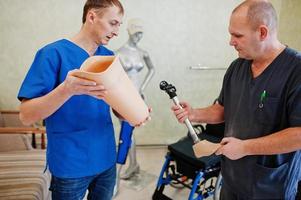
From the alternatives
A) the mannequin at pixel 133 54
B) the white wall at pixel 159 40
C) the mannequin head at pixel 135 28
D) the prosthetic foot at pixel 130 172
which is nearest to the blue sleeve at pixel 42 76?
the mannequin at pixel 133 54

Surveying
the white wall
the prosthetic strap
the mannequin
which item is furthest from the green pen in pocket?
the white wall

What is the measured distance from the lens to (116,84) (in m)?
0.77

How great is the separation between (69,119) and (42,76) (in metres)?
0.17

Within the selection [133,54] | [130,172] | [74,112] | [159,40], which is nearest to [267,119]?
[74,112]

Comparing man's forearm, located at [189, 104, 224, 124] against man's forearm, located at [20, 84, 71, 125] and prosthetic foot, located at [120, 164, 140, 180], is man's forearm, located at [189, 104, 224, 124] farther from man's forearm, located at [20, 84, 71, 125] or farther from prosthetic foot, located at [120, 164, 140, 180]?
prosthetic foot, located at [120, 164, 140, 180]

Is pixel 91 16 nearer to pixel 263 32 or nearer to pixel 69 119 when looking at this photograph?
pixel 69 119

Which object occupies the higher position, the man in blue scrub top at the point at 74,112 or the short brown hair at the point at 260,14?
the short brown hair at the point at 260,14

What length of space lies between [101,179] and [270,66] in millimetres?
757

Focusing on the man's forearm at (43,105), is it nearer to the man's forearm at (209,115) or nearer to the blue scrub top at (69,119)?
the blue scrub top at (69,119)

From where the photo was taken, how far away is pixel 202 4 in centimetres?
283

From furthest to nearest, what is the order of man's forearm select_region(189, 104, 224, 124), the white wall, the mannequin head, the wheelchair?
the white wall
the mannequin head
the wheelchair
man's forearm select_region(189, 104, 224, 124)

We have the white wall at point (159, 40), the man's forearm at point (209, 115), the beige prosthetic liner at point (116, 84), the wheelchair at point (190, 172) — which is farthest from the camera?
the white wall at point (159, 40)

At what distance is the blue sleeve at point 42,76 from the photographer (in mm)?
856

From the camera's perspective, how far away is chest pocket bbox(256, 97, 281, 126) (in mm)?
919
